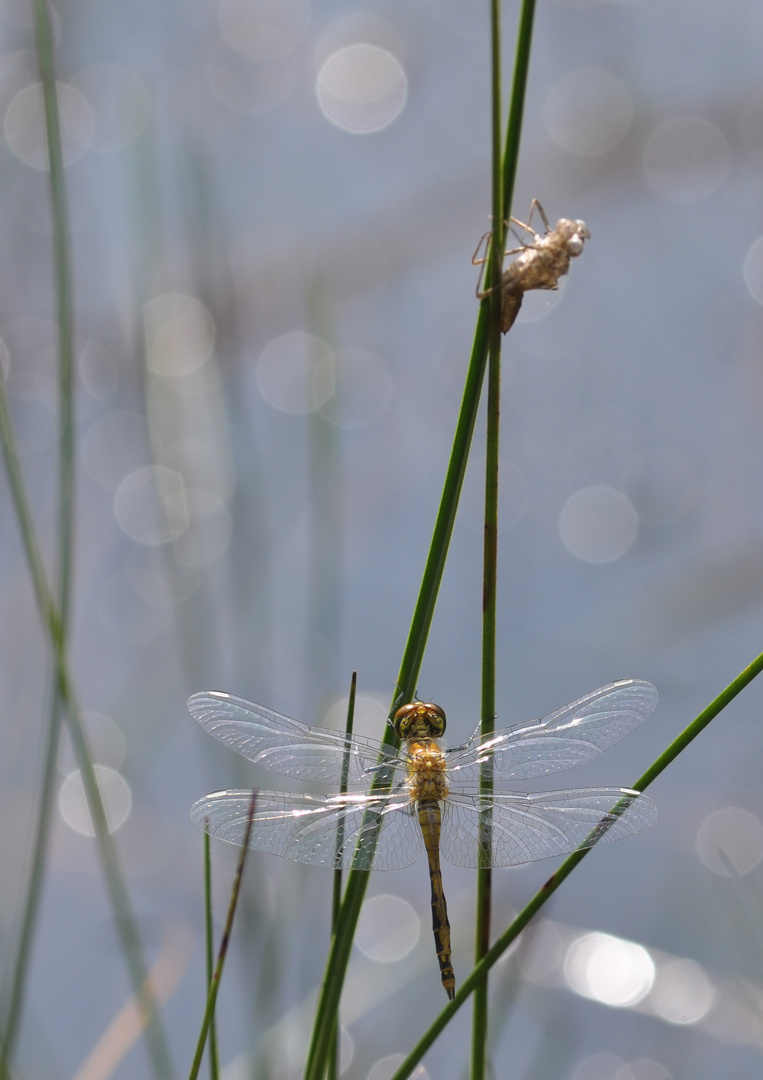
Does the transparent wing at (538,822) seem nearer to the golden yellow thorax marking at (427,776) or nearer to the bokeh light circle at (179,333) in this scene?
the golden yellow thorax marking at (427,776)

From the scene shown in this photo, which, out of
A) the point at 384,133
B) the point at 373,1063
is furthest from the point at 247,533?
the point at 384,133

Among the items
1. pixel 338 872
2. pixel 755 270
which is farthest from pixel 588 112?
pixel 338 872

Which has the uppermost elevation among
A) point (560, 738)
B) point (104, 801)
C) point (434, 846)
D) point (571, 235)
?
point (571, 235)

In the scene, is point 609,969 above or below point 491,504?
below

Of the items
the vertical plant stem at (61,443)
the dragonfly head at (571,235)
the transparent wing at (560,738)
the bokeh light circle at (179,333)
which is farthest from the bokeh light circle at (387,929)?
the dragonfly head at (571,235)

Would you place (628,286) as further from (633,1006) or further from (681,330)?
(633,1006)

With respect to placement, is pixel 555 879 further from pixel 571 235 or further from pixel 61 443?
pixel 61 443
